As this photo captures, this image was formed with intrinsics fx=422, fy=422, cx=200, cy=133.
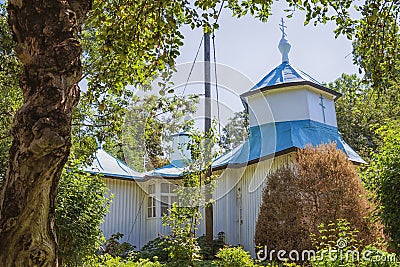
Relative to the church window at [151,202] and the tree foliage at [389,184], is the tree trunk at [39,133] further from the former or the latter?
the church window at [151,202]


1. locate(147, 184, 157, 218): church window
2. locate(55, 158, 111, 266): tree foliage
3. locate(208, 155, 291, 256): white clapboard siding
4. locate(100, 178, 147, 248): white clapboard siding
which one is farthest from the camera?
locate(147, 184, 157, 218): church window

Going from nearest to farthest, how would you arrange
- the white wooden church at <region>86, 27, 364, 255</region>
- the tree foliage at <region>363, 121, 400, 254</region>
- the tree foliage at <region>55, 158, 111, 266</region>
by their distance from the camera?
the tree foliage at <region>363, 121, 400, 254</region> → the tree foliage at <region>55, 158, 111, 266</region> → the white wooden church at <region>86, 27, 364, 255</region>

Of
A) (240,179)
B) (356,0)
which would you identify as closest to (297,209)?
(240,179)

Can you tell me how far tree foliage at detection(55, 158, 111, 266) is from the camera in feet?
17.8

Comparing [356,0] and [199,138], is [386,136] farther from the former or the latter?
[199,138]

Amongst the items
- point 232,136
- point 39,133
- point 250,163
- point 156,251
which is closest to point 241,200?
point 250,163

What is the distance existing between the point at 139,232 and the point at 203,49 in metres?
6.59

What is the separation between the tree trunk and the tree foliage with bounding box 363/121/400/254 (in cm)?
430

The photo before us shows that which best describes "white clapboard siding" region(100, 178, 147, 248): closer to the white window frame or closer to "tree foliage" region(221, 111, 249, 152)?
the white window frame

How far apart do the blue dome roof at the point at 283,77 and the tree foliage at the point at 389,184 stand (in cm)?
731

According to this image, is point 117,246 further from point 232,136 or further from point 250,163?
point 232,136

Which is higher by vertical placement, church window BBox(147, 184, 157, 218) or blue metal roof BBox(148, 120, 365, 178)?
blue metal roof BBox(148, 120, 365, 178)

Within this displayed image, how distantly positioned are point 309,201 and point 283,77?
214 inches

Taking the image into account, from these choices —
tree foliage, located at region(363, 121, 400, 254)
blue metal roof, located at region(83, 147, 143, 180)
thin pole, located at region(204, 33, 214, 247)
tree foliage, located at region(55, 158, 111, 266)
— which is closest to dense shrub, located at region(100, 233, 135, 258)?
blue metal roof, located at region(83, 147, 143, 180)
